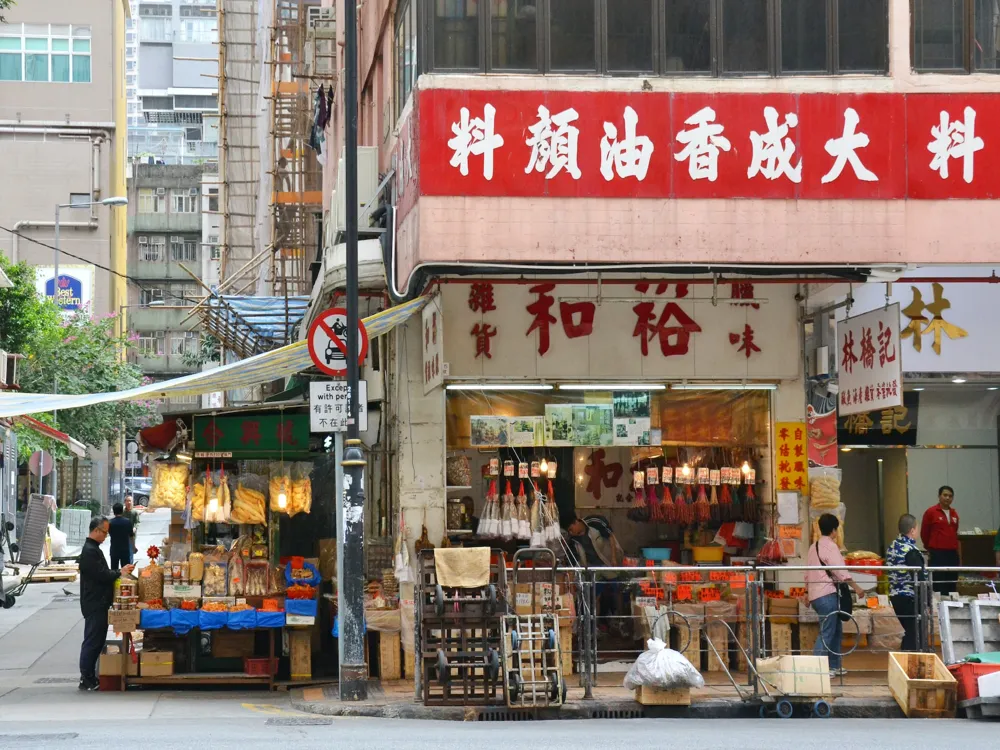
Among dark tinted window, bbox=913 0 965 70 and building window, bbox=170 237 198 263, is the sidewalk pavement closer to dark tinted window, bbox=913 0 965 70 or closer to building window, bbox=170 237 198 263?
dark tinted window, bbox=913 0 965 70

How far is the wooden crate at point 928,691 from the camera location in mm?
12625

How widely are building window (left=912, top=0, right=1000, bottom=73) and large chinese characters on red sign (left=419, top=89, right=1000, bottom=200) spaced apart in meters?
0.44

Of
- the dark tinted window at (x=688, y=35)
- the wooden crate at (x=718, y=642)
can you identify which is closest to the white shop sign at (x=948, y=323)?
the dark tinted window at (x=688, y=35)

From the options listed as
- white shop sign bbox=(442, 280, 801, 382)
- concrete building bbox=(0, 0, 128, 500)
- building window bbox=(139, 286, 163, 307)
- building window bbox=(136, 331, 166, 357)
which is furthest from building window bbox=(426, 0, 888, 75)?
building window bbox=(136, 331, 166, 357)

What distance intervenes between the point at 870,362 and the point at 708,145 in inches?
123

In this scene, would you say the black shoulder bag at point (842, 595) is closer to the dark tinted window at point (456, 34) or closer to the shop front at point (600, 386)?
the shop front at point (600, 386)

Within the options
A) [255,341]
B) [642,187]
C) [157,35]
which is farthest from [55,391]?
[157,35]

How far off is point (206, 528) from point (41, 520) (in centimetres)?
1544

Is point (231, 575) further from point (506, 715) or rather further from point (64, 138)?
point (64, 138)

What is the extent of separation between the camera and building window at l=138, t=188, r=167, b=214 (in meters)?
90.5

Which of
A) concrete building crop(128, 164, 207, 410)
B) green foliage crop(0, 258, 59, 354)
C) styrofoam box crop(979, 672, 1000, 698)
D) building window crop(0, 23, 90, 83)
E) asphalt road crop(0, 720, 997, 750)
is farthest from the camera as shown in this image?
concrete building crop(128, 164, 207, 410)

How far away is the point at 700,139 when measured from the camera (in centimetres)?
1388

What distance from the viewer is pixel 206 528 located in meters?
17.8

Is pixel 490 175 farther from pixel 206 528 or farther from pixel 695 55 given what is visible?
→ pixel 206 528
